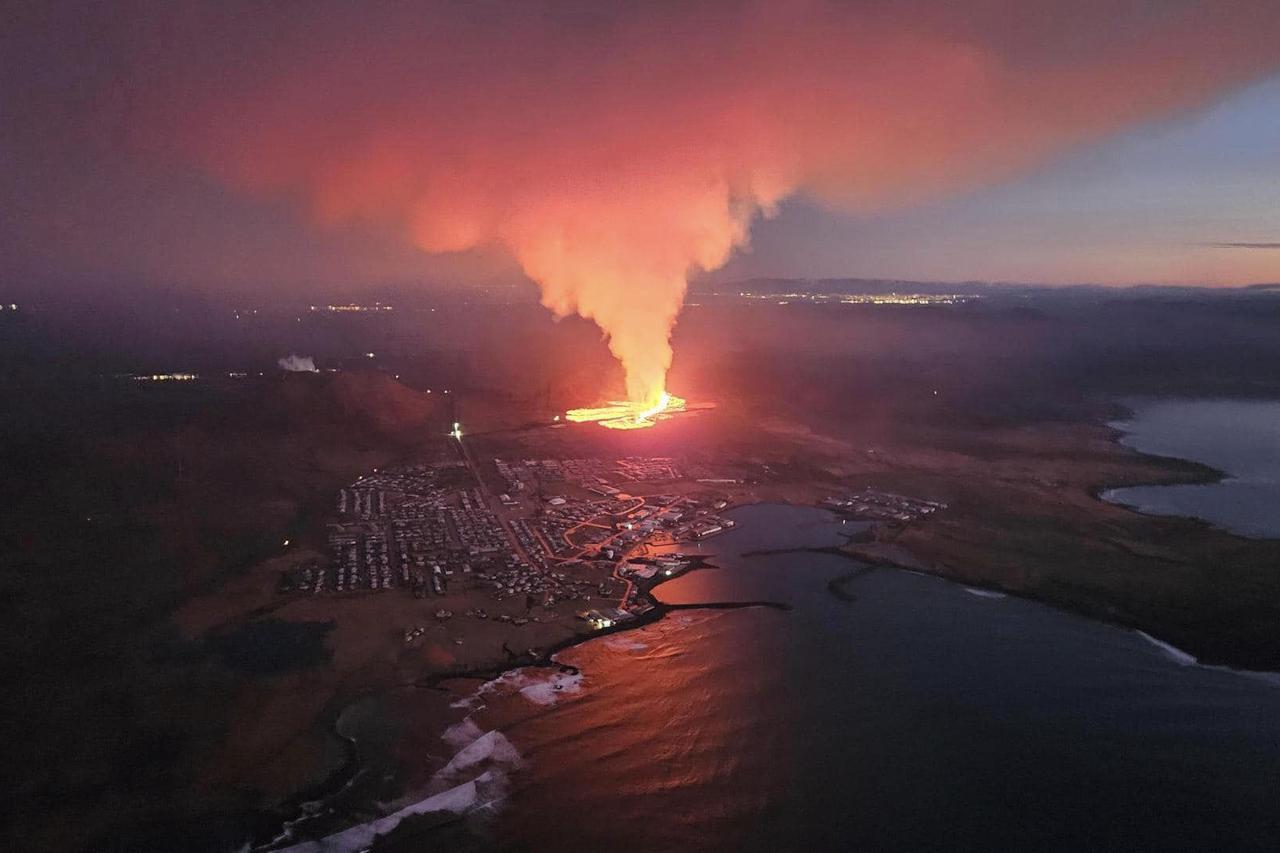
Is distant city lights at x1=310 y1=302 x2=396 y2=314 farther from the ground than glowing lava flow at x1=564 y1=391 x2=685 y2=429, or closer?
farther from the ground

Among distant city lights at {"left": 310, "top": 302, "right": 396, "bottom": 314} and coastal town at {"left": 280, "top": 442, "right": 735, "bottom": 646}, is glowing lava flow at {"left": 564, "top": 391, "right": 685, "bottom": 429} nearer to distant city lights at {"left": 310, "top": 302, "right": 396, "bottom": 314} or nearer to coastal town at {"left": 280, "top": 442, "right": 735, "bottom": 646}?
coastal town at {"left": 280, "top": 442, "right": 735, "bottom": 646}

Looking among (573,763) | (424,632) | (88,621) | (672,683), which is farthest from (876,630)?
(88,621)

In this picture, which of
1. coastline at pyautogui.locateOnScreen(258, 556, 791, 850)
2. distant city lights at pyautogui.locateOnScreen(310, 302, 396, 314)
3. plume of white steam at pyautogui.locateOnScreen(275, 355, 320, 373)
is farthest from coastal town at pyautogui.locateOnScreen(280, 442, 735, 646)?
distant city lights at pyautogui.locateOnScreen(310, 302, 396, 314)

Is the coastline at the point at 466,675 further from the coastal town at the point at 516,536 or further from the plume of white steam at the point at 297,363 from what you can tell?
the plume of white steam at the point at 297,363

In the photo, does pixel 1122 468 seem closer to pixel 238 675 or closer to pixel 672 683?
pixel 672 683

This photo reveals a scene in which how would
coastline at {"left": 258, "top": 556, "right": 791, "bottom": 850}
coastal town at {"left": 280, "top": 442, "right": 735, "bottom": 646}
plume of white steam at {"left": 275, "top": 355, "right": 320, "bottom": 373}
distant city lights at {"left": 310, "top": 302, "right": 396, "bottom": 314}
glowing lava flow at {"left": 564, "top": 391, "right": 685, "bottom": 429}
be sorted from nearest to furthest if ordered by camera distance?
coastline at {"left": 258, "top": 556, "right": 791, "bottom": 850} → coastal town at {"left": 280, "top": 442, "right": 735, "bottom": 646} → glowing lava flow at {"left": 564, "top": 391, "right": 685, "bottom": 429} → plume of white steam at {"left": 275, "top": 355, "right": 320, "bottom": 373} → distant city lights at {"left": 310, "top": 302, "right": 396, "bottom": 314}

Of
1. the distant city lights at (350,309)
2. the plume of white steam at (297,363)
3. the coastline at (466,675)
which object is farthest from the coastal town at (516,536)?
the distant city lights at (350,309)
